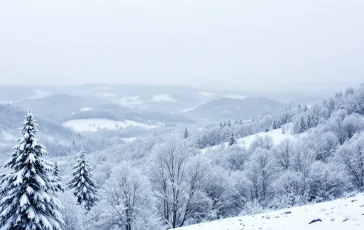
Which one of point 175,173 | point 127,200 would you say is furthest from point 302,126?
point 127,200

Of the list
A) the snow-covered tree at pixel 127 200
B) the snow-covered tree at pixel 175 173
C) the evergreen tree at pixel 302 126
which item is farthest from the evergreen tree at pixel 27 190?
the evergreen tree at pixel 302 126

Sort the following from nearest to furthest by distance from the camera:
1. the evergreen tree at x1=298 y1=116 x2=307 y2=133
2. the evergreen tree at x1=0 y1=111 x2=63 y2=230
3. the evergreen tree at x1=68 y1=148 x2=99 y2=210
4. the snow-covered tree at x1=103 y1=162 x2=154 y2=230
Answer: the evergreen tree at x1=0 y1=111 x2=63 y2=230 → the snow-covered tree at x1=103 y1=162 x2=154 y2=230 → the evergreen tree at x1=68 y1=148 x2=99 y2=210 → the evergreen tree at x1=298 y1=116 x2=307 y2=133

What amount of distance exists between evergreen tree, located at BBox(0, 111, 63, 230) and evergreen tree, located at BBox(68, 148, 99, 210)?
19536mm

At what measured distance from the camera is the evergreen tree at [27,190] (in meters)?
16.3

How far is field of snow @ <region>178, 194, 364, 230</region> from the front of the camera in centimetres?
1061

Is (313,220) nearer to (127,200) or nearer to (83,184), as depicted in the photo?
(127,200)

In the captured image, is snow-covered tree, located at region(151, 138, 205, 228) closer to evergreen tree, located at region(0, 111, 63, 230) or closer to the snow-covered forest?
the snow-covered forest

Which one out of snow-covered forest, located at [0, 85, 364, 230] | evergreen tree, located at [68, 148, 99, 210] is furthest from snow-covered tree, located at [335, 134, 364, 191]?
evergreen tree, located at [68, 148, 99, 210]

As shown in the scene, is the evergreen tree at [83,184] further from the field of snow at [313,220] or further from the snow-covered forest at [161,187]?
the field of snow at [313,220]

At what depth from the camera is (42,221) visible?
54.2 feet

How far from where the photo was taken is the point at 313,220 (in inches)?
461

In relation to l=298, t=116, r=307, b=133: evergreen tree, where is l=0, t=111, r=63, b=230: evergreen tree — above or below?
above

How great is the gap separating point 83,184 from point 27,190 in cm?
2169

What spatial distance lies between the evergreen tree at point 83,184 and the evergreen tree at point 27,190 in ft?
64.1
